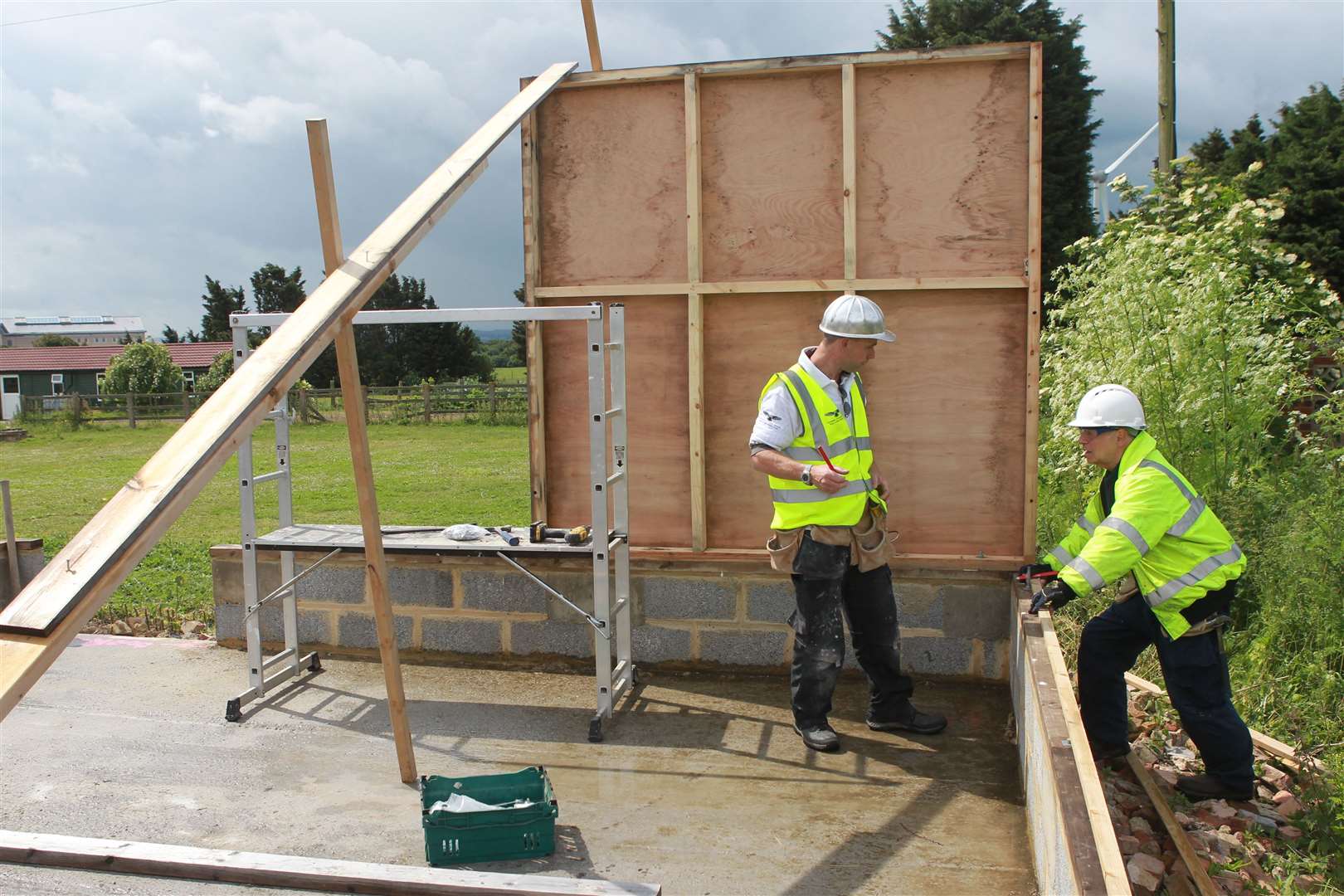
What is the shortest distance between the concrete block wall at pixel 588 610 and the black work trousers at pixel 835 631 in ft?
2.50

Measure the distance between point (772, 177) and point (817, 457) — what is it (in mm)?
1922

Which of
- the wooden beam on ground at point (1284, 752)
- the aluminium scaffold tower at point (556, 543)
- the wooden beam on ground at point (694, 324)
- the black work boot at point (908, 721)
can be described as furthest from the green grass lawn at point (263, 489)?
the wooden beam on ground at point (1284, 752)

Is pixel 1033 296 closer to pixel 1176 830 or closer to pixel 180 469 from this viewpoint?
pixel 1176 830

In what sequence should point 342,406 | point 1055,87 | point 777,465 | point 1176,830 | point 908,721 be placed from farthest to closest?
point 342,406 < point 1055,87 < point 908,721 < point 777,465 < point 1176,830

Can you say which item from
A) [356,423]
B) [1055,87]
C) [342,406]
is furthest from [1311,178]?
[342,406]

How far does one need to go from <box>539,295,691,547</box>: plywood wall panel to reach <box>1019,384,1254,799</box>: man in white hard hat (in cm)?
244

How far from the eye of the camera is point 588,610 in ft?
21.8

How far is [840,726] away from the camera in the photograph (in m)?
5.59

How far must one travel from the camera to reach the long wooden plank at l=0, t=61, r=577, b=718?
2.26 meters

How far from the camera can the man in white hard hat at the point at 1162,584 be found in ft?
14.5

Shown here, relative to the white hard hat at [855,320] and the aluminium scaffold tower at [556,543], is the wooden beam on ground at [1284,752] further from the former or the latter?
the aluminium scaffold tower at [556,543]

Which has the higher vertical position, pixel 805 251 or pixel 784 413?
pixel 805 251

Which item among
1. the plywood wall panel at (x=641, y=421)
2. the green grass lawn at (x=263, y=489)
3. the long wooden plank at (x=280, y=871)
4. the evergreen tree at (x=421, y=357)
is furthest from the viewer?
the evergreen tree at (x=421, y=357)

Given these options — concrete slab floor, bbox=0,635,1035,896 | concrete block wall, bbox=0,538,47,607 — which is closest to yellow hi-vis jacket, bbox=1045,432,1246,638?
concrete slab floor, bbox=0,635,1035,896
